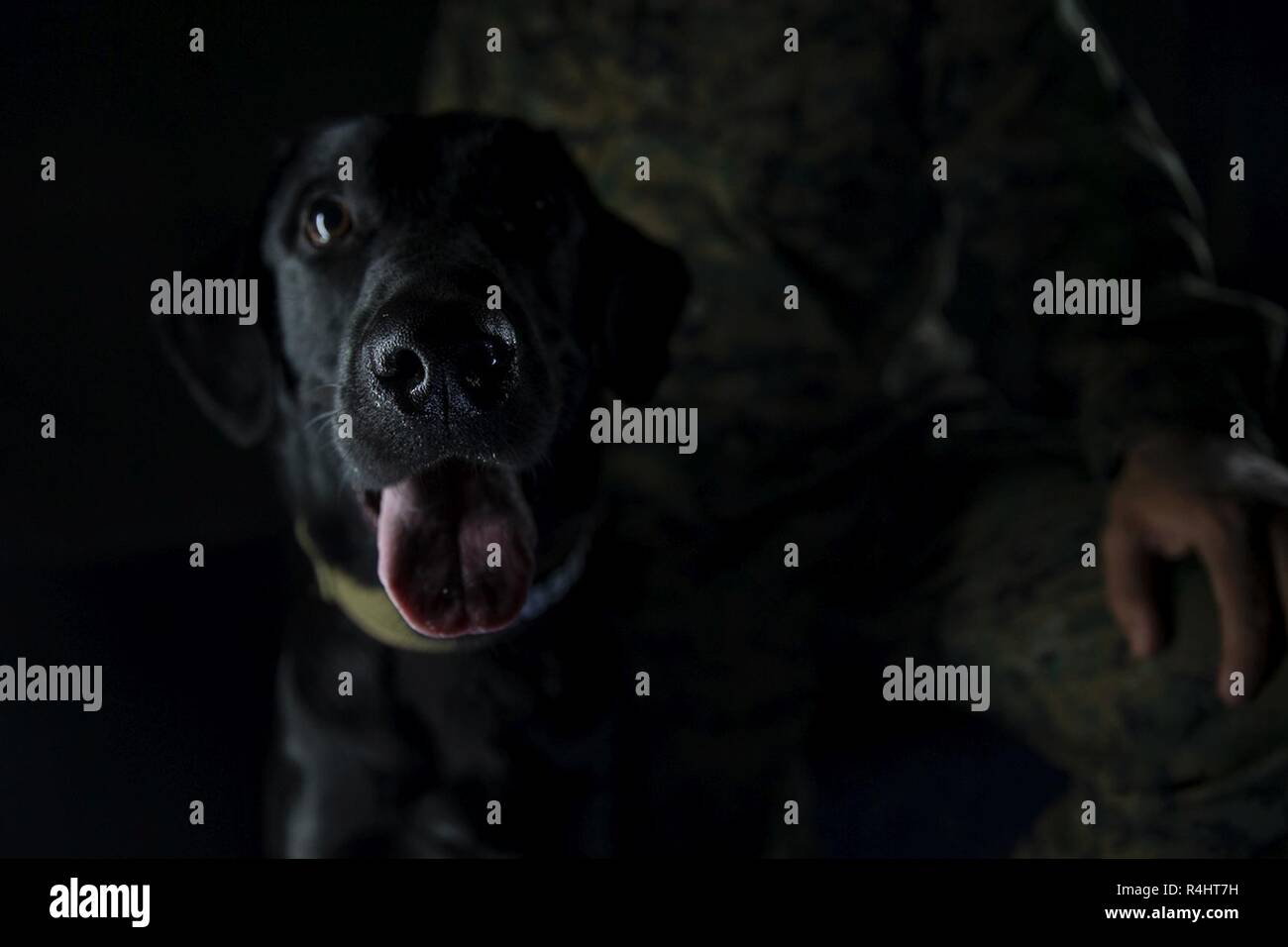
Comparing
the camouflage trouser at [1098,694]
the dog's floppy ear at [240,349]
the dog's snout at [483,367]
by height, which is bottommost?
the camouflage trouser at [1098,694]

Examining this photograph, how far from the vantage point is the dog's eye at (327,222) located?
1131mm

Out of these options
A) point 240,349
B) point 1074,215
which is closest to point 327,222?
point 240,349

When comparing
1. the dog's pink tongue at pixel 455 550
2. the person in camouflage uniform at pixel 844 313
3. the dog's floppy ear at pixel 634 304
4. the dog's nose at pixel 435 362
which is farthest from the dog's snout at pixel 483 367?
the person in camouflage uniform at pixel 844 313

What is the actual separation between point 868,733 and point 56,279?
1.18m

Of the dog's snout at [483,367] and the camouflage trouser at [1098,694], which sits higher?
the dog's snout at [483,367]

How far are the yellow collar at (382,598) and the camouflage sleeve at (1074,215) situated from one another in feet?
2.05

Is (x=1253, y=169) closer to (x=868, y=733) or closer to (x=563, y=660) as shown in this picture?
(x=868, y=733)

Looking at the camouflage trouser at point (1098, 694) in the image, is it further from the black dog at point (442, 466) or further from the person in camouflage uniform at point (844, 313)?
the black dog at point (442, 466)

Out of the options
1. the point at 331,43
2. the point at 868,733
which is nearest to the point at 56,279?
the point at 331,43

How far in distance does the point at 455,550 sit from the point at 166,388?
633mm

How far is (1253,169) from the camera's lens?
1.46 metres

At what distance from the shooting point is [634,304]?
1.25 metres

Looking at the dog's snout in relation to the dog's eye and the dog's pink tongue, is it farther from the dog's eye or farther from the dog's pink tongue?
the dog's eye

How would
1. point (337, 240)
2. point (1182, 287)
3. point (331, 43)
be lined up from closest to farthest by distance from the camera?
point (337, 240) → point (1182, 287) → point (331, 43)
